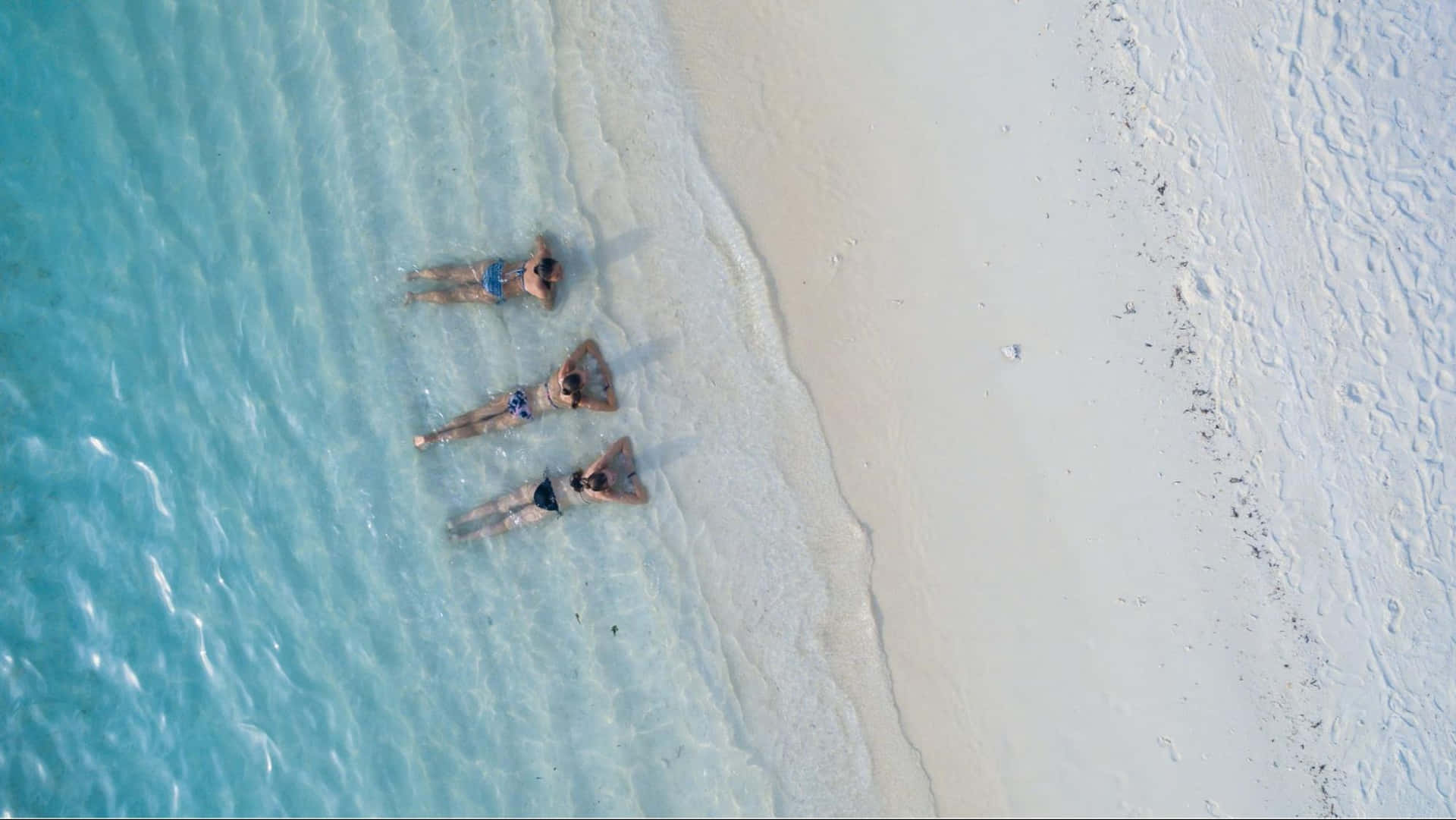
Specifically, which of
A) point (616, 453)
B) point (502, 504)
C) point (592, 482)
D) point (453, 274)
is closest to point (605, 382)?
point (616, 453)

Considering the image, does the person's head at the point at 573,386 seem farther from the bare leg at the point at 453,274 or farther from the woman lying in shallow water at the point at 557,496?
the bare leg at the point at 453,274

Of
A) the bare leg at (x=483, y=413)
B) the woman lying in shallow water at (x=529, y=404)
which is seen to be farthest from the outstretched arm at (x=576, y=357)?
the bare leg at (x=483, y=413)

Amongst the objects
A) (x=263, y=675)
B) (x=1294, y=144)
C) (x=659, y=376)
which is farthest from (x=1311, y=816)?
(x=263, y=675)

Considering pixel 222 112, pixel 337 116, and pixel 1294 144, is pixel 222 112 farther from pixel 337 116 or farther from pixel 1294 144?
pixel 1294 144

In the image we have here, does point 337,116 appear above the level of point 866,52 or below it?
above

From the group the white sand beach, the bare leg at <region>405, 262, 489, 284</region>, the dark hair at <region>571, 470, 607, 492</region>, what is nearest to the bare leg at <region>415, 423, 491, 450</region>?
the dark hair at <region>571, 470, 607, 492</region>

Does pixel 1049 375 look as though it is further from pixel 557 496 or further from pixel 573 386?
pixel 557 496

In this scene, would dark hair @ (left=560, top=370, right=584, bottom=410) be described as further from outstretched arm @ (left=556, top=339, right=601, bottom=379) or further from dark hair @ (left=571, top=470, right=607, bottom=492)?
dark hair @ (left=571, top=470, right=607, bottom=492)

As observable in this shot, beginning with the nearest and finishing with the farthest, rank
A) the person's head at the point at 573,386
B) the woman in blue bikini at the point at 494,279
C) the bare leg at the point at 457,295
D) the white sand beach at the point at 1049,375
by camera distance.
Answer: the person's head at the point at 573,386, the woman in blue bikini at the point at 494,279, the white sand beach at the point at 1049,375, the bare leg at the point at 457,295
